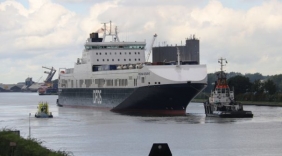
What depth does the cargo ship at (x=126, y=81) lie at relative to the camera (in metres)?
74.7

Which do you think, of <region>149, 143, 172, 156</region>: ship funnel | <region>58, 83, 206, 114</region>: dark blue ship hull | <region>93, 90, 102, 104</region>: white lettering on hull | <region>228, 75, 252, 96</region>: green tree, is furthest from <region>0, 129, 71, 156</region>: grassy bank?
<region>228, 75, 252, 96</region>: green tree

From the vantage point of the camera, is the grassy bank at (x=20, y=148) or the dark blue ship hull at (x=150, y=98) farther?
the dark blue ship hull at (x=150, y=98)

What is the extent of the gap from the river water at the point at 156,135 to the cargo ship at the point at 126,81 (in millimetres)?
3800

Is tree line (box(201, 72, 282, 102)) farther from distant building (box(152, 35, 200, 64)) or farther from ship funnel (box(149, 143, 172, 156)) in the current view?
ship funnel (box(149, 143, 172, 156))

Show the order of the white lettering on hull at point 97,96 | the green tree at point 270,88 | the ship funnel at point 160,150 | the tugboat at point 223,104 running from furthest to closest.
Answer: the green tree at point 270,88 → the white lettering on hull at point 97,96 → the tugboat at point 223,104 → the ship funnel at point 160,150

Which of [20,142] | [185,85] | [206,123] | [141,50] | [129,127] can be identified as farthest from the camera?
[141,50]

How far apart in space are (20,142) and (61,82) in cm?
8308

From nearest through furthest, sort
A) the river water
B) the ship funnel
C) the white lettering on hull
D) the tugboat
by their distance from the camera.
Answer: the ship funnel → the river water → the tugboat → the white lettering on hull

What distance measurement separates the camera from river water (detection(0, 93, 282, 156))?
4391 centimetres

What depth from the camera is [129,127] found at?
60812 mm

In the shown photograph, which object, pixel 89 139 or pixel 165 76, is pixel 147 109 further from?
pixel 89 139

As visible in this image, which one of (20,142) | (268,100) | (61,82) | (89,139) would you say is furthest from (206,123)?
(268,100)

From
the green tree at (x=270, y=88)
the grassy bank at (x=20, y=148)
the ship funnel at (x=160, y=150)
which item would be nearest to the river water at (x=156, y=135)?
the grassy bank at (x=20, y=148)

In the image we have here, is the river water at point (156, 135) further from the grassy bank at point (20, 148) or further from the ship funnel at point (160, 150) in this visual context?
the ship funnel at point (160, 150)
